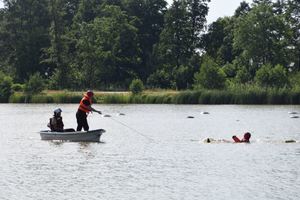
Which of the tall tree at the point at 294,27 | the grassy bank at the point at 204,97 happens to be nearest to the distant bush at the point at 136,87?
the grassy bank at the point at 204,97

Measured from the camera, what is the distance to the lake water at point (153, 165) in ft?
75.9

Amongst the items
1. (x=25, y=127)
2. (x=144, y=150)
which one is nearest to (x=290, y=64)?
(x=25, y=127)

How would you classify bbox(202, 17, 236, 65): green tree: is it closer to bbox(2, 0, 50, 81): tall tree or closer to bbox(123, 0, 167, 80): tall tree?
bbox(123, 0, 167, 80): tall tree

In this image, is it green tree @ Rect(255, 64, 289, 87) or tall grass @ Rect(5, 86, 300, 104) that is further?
green tree @ Rect(255, 64, 289, 87)

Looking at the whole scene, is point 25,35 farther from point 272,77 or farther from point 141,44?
point 272,77

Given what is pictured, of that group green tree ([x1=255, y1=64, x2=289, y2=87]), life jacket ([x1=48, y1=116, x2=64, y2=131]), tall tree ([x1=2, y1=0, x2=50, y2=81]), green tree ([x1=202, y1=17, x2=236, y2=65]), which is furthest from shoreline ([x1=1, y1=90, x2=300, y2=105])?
life jacket ([x1=48, y1=116, x2=64, y2=131])

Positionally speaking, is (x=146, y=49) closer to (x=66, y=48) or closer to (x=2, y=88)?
(x=66, y=48)

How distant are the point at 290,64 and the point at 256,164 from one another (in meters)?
87.4

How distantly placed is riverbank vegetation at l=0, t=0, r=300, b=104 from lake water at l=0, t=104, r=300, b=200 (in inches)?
1996

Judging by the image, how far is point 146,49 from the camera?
416ft

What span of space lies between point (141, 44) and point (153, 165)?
9820 cm

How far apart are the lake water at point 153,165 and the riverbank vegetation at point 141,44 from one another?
50.7 m

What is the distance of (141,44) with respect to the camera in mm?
126562

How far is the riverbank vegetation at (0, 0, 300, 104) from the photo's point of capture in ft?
358
